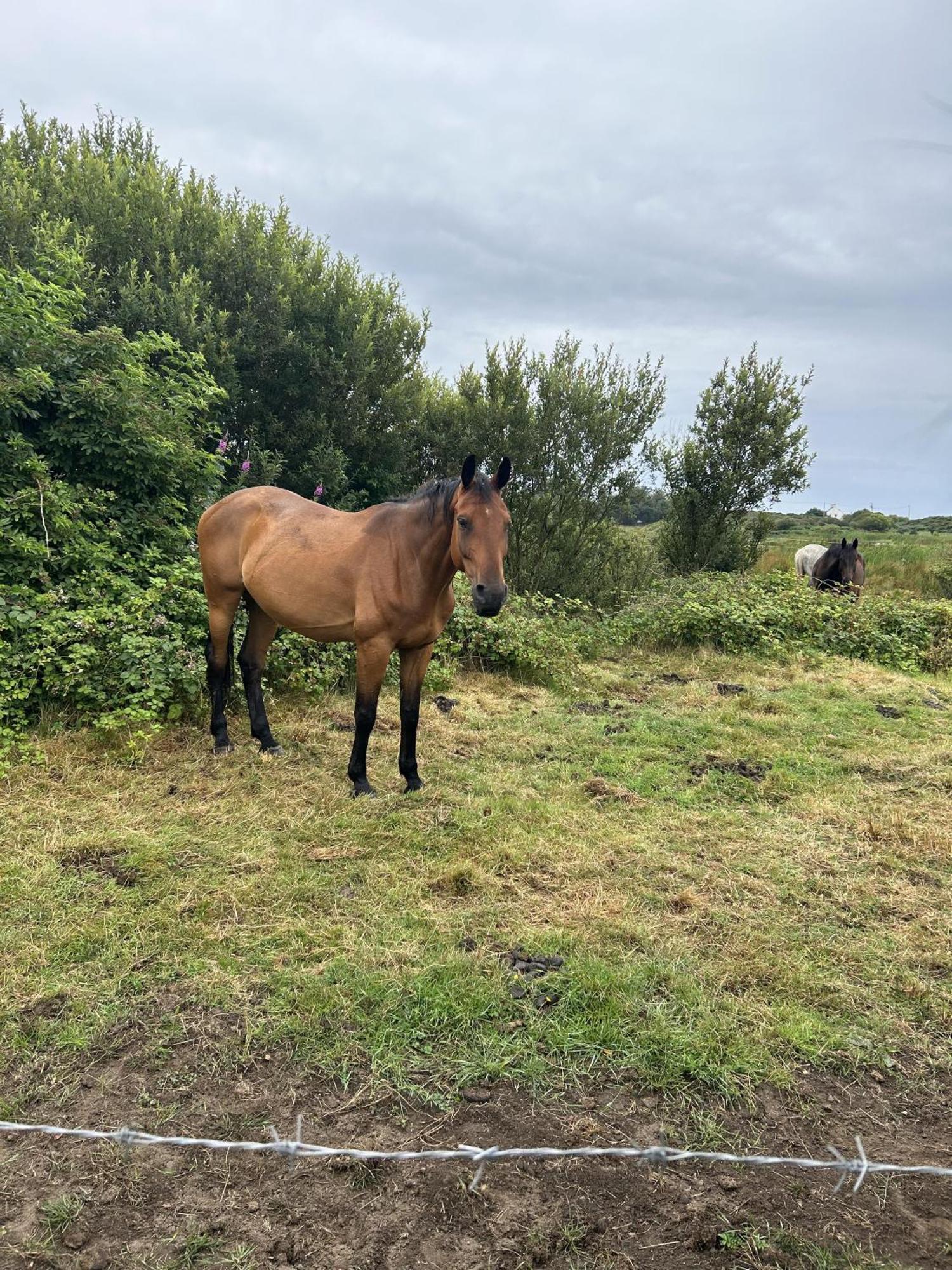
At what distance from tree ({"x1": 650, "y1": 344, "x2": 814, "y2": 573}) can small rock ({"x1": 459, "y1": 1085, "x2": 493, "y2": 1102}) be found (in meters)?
14.5

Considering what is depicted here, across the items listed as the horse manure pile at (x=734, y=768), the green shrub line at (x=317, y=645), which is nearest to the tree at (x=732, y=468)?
the green shrub line at (x=317, y=645)

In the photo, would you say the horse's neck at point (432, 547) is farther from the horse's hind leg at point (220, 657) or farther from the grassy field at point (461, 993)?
the horse's hind leg at point (220, 657)

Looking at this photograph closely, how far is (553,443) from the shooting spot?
1279 cm

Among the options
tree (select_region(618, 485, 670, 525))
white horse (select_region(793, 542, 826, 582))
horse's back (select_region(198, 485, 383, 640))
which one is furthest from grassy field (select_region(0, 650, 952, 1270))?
white horse (select_region(793, 542, 826, 582))

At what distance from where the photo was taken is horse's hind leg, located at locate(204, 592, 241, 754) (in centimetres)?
463

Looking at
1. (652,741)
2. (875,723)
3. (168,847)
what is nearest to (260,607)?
(168,847)

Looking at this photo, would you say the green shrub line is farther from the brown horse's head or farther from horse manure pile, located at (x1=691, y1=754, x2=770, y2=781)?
the brown horse's head

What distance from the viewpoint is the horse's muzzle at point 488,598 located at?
135 inches

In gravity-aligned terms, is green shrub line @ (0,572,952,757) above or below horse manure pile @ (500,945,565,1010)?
above

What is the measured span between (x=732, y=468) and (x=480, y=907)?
15.0m

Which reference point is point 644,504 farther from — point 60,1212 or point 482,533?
point 60,1212

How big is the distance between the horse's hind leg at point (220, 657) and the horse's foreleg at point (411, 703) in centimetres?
132

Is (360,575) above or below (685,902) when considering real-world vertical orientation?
above

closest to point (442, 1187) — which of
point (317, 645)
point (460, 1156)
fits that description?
point (460, 1156)
